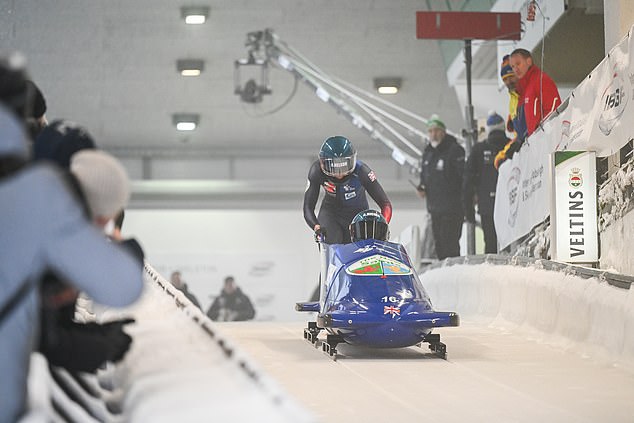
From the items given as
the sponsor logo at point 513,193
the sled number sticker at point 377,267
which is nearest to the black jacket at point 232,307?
the sponsor logo at point 513,193

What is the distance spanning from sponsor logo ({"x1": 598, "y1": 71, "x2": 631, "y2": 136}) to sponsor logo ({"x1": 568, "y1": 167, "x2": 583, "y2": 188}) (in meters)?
0.35

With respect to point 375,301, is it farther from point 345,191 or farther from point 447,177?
point 447,177

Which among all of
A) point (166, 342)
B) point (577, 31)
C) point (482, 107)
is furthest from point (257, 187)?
point (166, 342)

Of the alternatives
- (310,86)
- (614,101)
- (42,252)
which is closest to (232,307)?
(310,86)

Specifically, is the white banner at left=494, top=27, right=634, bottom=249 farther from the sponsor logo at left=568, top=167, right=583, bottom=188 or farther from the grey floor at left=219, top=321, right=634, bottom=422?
the grey floor at left=219, top=321, right=634, bottom=422

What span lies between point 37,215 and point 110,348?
583 millimetres

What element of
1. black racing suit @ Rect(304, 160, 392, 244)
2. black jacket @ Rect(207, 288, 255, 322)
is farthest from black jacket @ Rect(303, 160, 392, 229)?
black jacket @ Rect(207, 288, 255, 322)

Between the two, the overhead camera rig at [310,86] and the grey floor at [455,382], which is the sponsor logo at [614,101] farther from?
the overhead camera rig at [310,86]

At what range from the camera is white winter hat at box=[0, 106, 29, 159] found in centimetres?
192

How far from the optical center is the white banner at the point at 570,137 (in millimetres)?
6266

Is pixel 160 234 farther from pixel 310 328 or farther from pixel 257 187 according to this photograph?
pixel 310 328

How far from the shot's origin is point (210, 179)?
2403 cm

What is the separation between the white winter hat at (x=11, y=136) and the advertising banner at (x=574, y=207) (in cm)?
538

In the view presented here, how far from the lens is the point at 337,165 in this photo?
7.39 metres
